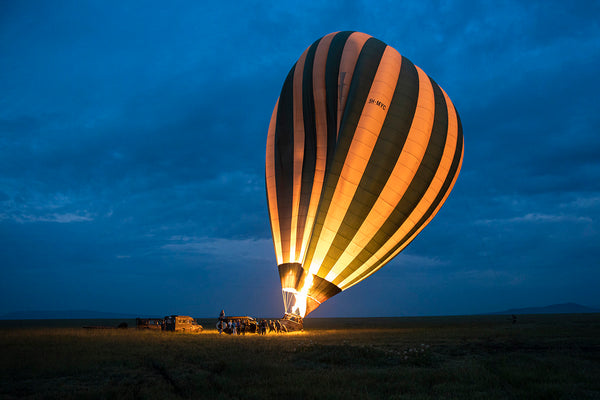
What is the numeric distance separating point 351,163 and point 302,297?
8081 mm

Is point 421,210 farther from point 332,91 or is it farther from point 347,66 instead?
point 347,66

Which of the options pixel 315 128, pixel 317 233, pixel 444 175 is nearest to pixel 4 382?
pixel 317 233

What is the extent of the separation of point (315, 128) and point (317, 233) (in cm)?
652

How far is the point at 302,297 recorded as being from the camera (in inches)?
961

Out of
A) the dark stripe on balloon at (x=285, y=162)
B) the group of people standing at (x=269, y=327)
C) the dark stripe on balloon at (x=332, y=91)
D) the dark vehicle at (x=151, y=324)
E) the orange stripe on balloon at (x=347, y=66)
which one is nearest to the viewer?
the orange stripe on balloon at (x=347, y=66)

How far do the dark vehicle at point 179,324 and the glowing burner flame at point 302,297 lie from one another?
6844mm

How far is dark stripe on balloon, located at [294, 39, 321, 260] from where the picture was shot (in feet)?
81.5

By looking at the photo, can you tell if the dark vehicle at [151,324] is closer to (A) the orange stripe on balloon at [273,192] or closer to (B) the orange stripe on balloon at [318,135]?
(A) the orange stripe on balloon at [273,192]

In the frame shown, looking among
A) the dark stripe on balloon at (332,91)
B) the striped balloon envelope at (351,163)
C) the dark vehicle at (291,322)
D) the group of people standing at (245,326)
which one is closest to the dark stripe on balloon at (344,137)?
the striped balloon envelope at (351,163)

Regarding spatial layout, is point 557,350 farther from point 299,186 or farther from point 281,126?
point 281,126

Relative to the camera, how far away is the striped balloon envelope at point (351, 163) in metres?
23.2

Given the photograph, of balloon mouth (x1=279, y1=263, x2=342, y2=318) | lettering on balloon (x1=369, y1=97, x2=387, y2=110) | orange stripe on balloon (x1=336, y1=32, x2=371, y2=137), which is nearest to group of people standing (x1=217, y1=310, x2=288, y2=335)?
balloon mouth (x1=279, y1=263, x2=342, y2=318)

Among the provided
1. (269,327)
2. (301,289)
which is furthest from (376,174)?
(269,327)

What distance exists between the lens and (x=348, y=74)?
24.7 m
